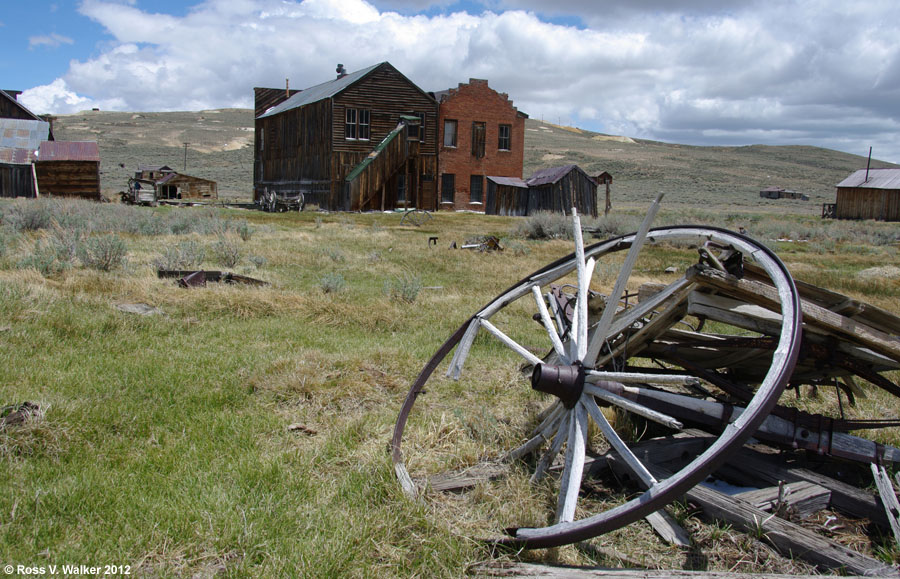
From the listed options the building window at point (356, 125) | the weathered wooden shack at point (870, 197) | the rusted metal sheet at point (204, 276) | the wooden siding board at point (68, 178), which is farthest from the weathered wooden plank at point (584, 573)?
the weathered wooden shack at point (870, 197)

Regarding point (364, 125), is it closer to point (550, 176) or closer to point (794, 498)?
point (550, 176)

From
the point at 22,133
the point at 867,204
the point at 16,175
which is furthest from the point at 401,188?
the point at 867,204

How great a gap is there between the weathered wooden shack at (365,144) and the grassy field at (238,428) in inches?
856

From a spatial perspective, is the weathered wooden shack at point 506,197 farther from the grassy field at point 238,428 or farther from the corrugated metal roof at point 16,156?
the grassy field at point 238,428

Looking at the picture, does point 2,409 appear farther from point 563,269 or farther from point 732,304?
point 732,304

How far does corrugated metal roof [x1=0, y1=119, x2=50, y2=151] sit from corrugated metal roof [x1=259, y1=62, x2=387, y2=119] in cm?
1193

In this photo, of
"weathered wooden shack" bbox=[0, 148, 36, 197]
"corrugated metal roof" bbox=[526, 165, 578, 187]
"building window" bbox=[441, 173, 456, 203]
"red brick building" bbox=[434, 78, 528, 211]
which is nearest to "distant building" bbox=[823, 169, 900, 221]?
"corrugated metal roof" bbox=[526, 165, 578, 187]

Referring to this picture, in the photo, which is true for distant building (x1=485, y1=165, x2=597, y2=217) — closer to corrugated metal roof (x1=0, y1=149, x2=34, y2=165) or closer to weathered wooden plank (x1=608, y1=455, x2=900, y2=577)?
corrugated metal roof (x1=0, y1=149, x2=34, y2=165)

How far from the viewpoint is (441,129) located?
3488 cm

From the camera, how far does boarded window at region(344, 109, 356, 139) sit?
3145 cm

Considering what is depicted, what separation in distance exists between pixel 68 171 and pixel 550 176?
2375cm

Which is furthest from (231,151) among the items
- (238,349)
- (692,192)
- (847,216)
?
(238,349)

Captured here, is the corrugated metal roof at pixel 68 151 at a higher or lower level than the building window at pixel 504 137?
lower

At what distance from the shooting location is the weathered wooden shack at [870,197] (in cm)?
4077
